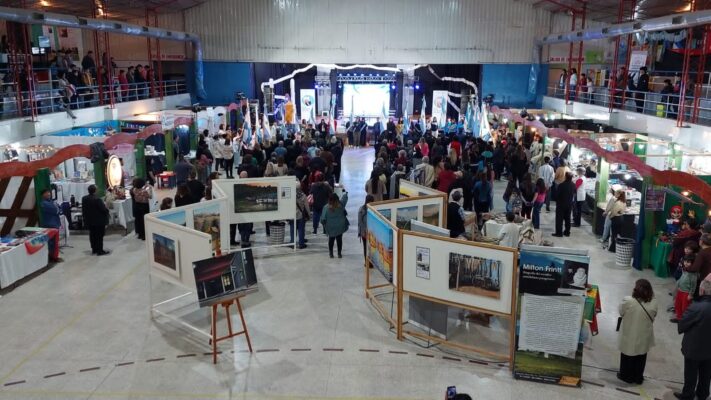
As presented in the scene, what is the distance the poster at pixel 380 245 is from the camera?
7.75 m

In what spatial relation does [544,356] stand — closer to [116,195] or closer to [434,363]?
[434,363]

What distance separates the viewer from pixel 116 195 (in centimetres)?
1295

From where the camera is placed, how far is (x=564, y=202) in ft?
39.5

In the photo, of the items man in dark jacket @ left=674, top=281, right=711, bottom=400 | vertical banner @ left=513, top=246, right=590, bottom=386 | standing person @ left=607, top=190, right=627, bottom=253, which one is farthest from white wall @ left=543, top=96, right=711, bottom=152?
vertical banner @ left=513, top=246, right=590, bottom=386

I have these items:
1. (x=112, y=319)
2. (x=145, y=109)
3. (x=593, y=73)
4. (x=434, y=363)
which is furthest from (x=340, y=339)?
(x=593, y=73)

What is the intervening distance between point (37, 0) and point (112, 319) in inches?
615

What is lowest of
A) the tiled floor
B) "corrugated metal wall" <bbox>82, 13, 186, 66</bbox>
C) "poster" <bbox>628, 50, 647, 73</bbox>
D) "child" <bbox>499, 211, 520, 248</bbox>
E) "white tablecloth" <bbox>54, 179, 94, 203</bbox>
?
the tiled floor

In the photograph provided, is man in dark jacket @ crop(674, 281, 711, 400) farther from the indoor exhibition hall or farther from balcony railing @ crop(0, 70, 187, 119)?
balcony railing @ crop(0, 70, 187, 119)

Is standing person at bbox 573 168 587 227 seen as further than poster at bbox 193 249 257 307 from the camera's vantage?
Yes

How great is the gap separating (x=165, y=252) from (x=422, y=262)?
345cm

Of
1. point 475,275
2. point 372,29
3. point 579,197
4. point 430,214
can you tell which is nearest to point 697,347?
point 475,275

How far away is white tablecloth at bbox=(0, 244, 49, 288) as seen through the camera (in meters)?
9.25

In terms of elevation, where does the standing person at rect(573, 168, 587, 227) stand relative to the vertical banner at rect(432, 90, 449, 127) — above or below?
below

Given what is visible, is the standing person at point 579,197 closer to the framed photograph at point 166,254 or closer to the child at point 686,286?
the child at point 686,286
